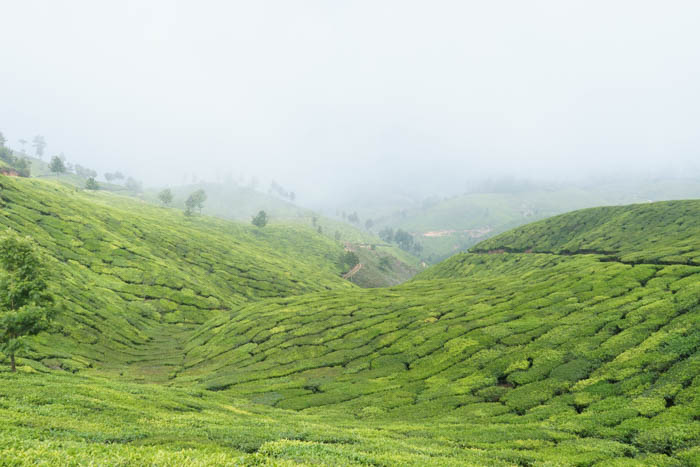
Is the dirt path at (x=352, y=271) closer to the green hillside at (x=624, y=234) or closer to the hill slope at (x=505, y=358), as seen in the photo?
the green hillside at (x=624, y=234)

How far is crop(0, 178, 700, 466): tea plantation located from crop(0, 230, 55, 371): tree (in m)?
4.56

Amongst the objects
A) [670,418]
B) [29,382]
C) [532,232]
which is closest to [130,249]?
[29,382]

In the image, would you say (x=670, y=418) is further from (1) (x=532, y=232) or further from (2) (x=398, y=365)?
(1) (x=532, y=232)

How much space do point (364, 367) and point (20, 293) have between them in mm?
35394

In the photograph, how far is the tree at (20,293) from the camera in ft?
87.4

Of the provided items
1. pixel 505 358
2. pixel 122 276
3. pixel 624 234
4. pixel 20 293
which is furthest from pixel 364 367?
pixel 624 234

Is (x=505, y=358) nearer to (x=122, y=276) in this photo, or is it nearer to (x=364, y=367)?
(x=364, y=367)

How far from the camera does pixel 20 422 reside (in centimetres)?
1461

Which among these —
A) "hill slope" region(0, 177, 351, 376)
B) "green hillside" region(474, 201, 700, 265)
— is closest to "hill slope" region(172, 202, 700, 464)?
"green hillside" region(474, 201, 700, 265)

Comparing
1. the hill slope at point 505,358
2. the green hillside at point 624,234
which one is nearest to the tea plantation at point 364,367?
the hill slope at point 505,358

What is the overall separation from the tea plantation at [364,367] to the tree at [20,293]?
456 centimetres

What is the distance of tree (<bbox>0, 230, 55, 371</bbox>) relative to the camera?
26625 mm

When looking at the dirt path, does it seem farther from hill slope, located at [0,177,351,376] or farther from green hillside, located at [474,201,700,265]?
green hillside, located at [474,201,700,265]

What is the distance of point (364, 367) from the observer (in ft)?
125
